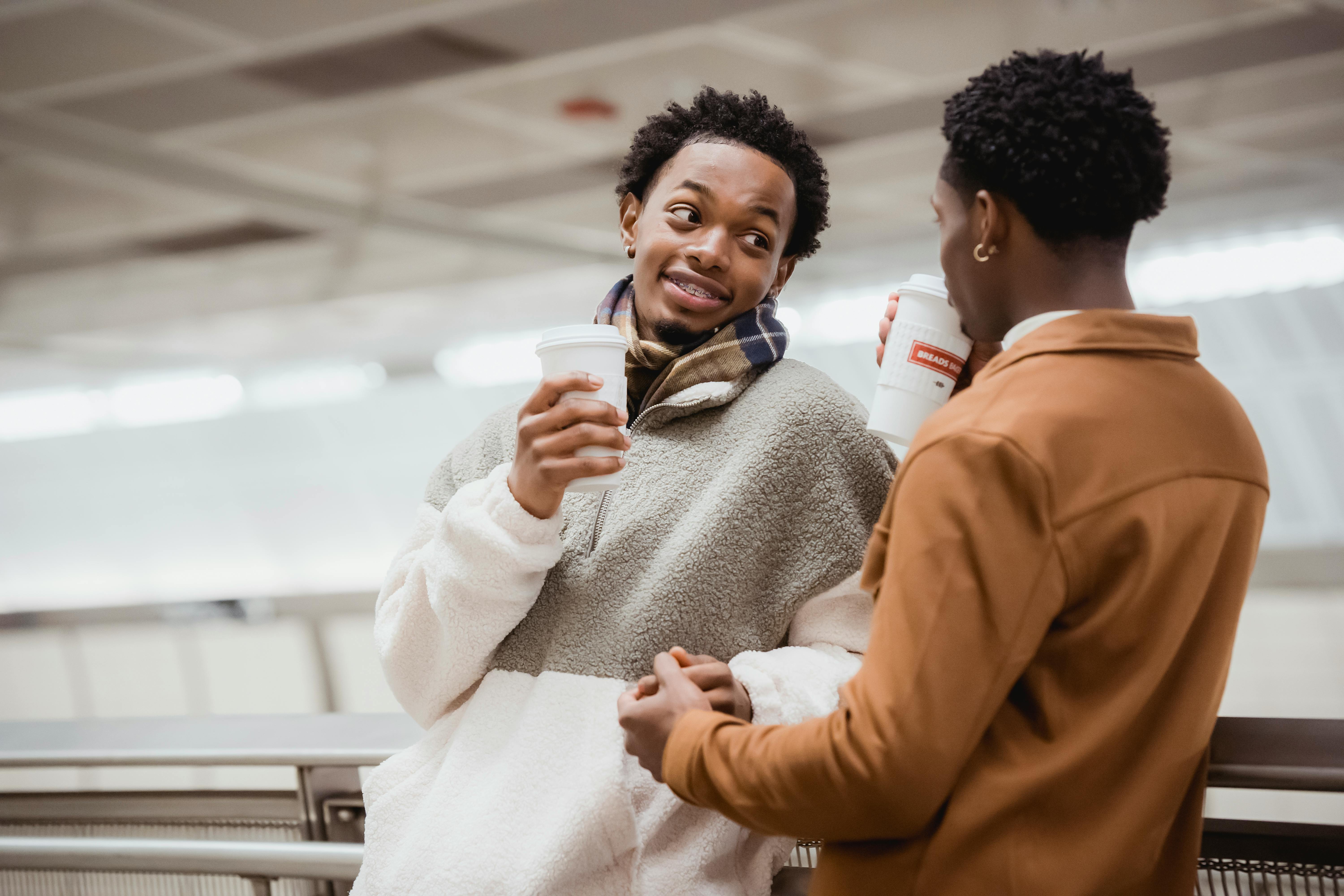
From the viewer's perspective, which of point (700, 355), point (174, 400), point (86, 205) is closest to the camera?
point (700, 355)

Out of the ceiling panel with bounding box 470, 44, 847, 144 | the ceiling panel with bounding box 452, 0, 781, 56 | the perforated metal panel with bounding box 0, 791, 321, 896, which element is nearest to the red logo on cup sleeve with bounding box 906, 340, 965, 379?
the perforated metal panel with bounding box 0, 791, 321, 896

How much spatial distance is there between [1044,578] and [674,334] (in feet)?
2.35

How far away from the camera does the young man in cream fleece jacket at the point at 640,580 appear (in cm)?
118

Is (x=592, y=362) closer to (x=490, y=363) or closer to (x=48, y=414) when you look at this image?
(x=490, y=363)

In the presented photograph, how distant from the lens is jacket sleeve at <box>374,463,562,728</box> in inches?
47.4

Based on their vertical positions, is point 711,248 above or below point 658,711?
above

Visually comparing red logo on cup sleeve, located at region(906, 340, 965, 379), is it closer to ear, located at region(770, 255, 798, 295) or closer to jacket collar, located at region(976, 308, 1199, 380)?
jacket collar, located at region(976, 308, 1199, 380)

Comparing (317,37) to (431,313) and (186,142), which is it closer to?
(186,142)

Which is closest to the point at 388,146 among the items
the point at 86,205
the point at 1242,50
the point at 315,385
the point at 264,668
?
the point at 86,205

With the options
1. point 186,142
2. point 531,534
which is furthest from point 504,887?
point 186,142

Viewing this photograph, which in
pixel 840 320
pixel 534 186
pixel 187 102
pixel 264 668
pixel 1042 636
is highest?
pixel 840 320

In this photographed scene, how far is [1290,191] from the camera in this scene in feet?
25.4

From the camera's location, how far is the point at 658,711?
1048mm

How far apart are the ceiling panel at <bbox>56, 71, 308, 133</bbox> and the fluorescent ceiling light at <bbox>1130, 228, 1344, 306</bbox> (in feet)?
24.7
